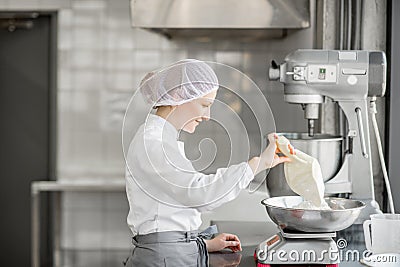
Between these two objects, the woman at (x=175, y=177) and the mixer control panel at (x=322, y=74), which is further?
the mixer control panel at (x=322, y=74)

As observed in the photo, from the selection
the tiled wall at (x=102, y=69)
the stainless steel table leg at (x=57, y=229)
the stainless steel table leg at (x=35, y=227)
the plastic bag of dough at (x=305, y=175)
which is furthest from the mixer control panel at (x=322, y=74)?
the stainless steel table leg at (x=57, y=229)

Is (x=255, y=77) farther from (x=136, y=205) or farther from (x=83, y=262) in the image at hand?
(x=136, y=205)

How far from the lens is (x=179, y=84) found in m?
2.02

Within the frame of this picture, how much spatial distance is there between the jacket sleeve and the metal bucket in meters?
0.33

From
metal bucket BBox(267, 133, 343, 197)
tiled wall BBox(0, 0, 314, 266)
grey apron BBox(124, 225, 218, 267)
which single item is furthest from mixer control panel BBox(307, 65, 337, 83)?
tiled wall BBox(0, 0, 314, 266)

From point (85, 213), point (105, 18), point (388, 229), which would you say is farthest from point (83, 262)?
point (388, 229)

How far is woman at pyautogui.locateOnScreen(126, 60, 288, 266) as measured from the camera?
193 centimetres

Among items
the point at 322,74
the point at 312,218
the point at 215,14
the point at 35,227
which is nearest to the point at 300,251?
the point at 312,218

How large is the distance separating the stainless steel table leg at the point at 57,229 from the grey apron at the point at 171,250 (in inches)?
74.6

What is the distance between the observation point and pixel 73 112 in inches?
151

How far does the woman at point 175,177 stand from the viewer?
193cm

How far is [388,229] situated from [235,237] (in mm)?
391

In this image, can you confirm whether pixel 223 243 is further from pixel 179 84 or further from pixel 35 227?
pixel 35 227

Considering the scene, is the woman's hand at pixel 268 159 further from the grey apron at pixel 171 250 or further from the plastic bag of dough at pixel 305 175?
the grey apron at pixel 171 250
